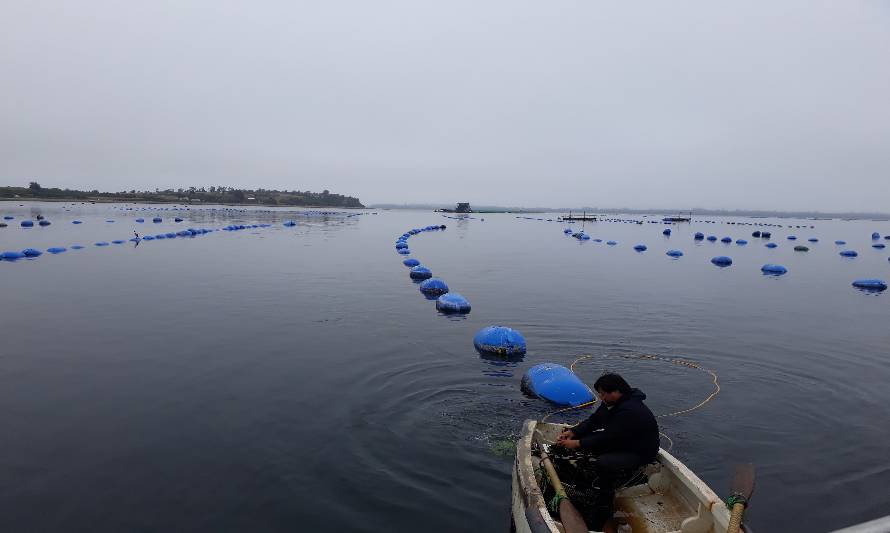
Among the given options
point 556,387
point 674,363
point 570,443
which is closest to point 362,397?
point 556,387

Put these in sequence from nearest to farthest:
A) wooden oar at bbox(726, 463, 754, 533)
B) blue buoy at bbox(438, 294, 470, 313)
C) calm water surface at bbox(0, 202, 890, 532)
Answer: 1. wooden oar at bbox(726, 463, 754, 533)
2. calm water surface at bbox(0, 202, 890, 532)
3. blue buoy at bbox(438, 294, 470, 313)

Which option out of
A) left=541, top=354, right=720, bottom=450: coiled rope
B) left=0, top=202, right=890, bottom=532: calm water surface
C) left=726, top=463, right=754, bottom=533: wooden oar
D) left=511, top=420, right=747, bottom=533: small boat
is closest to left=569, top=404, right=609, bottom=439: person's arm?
left=511, top=420, right=747, bottom=533: small boat

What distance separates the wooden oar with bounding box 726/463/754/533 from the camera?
710 cm

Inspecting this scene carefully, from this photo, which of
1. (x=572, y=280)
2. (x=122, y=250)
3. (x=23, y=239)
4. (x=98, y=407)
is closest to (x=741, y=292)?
(x=572, y=280)

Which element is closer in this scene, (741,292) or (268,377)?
(268,377)

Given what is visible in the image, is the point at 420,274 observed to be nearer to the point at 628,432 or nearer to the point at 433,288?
the point at 433,288

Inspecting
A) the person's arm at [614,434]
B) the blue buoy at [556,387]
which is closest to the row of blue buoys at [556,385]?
the blue buoy at [556,387]

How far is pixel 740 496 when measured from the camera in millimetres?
7410

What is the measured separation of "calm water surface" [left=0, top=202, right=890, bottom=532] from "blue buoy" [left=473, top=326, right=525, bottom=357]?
1.94ft

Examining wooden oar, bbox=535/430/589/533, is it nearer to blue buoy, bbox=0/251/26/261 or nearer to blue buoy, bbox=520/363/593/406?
blue buoy, bbox=520/363/593/406

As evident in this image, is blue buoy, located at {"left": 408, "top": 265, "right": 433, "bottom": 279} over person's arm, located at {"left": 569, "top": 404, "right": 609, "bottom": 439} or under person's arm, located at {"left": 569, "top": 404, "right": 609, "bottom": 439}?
under

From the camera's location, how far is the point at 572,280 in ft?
134

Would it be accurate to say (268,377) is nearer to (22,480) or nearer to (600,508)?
(22,480)

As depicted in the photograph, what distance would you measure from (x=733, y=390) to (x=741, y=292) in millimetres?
24231
